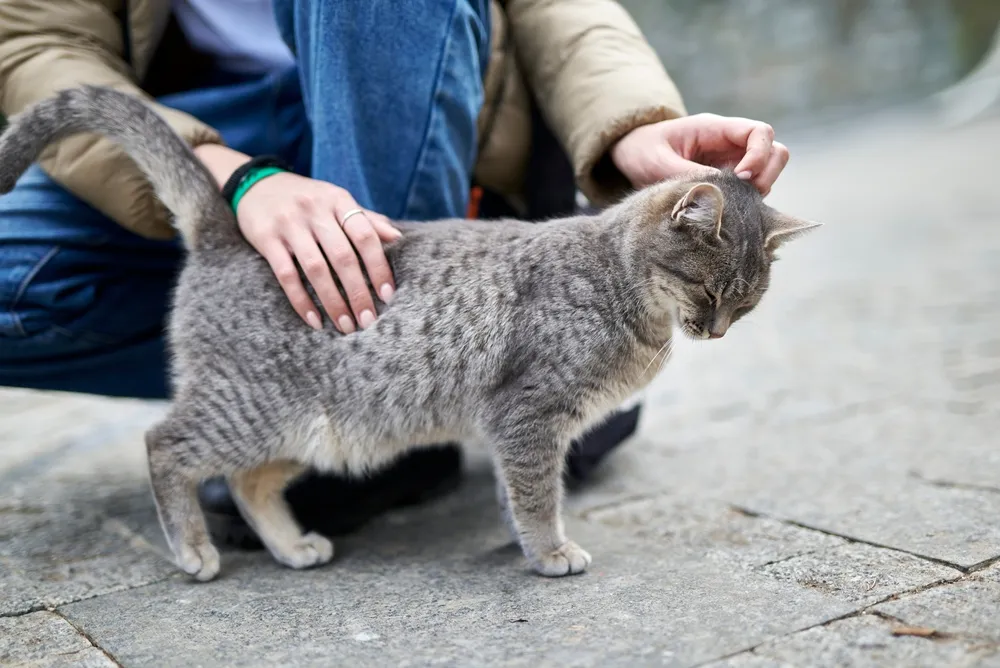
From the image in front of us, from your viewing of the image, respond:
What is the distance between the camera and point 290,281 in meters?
1.93

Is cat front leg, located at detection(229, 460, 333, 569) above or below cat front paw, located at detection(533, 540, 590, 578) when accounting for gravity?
below

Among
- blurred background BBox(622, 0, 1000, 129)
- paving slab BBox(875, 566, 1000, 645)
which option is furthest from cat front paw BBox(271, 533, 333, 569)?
blurred background BBox(622, 0, 1000, 129)

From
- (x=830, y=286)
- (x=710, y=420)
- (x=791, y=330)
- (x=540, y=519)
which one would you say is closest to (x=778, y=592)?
(x=540, y=519)

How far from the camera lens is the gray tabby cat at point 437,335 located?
188 cm

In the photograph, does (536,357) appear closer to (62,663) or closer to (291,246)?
(291,246)

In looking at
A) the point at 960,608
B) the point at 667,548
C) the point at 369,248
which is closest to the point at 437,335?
the point at 369,248

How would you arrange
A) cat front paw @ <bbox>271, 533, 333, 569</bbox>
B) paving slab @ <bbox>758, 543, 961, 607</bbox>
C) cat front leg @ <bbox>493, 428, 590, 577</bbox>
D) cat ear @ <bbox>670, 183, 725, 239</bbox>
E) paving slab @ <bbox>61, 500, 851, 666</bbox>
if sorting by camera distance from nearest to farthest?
paving slab @ <bbox>61, 500, 851, 666</bbox> < paving slab @ <bbox>758, 543, 961, 607</bbox> < cat ear @ <bbox>670, 183, 725, 239</bbox> < cat front leg @ <bbox>493, 428, 590, 577</bbox> < cat front paw @ <bbox>271, 533, 333, 569</bbox>

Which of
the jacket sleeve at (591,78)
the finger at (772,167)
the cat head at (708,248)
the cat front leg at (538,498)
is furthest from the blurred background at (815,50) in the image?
the cat front leg at (538,498)

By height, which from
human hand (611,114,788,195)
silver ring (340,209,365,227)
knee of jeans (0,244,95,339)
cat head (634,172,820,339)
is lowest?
knee of jeans (0,244,95,339)

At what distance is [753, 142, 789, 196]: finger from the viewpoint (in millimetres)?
1932

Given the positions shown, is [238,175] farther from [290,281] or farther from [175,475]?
[175,475]

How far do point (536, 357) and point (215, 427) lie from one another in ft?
2.21

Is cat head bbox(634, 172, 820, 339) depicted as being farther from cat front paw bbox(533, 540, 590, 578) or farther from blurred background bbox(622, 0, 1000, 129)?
blurred background bbox(622, 0, 1000, 129)

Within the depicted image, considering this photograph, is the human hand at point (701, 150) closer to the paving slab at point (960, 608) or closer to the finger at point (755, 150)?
the finger at point (755, 150)
